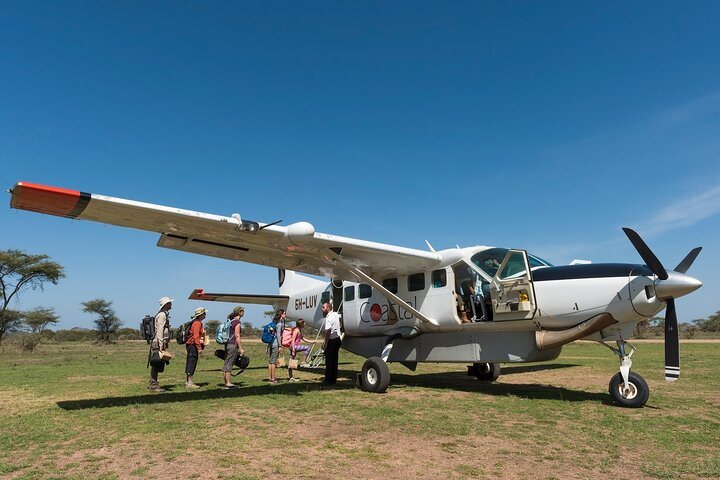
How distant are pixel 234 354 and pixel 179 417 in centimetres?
332

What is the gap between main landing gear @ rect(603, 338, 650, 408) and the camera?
751cm

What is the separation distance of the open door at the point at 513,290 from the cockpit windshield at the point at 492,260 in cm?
45

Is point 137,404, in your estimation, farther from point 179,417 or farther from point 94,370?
point 94,370

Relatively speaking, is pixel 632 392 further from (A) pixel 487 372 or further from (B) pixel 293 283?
(B) pixel 293 283

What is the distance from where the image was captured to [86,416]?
6.88 m

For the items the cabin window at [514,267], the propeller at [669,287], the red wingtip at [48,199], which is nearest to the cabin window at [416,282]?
the cabin window at [514,267]

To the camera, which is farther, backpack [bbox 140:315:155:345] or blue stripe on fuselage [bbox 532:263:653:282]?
backpack [bbox 140:315:155:345]

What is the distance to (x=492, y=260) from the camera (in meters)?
9.57

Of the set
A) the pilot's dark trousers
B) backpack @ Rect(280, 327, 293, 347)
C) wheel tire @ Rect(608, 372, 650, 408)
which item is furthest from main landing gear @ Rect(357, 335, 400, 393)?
wheel tire @ Rect(608, 372, 650, 408)

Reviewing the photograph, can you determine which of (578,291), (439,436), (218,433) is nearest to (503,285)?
(578,291)

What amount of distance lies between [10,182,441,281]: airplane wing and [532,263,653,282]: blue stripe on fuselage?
2.33 meters

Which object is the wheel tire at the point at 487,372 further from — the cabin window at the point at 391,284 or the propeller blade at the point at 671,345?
the propeller blade at the point at 671,345

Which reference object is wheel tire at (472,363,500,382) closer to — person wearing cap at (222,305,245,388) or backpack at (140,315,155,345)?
person wearing cap at (222,305,245,388)

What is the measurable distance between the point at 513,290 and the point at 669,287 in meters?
2.46
